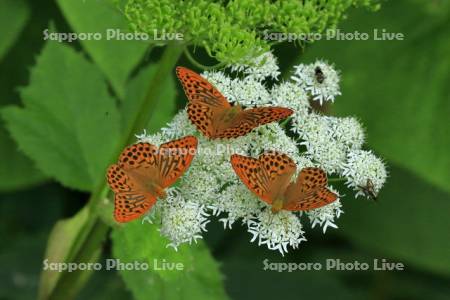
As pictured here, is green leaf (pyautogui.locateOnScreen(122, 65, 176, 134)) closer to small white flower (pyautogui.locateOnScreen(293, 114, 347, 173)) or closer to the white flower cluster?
the white flower cluster

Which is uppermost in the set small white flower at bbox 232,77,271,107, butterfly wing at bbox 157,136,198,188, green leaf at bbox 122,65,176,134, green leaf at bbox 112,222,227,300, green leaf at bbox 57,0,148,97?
green leaf at bbox 57,0,148,97

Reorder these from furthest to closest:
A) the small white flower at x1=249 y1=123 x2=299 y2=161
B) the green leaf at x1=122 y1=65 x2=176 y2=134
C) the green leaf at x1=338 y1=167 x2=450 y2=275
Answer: the green leaf at x1=338 y1=167 x2=450 y2=275
the green leaf at x1=122 y1=65 x2=176 y2=134
the small white flower at x1=249 y1=123 x2=299 y2=161

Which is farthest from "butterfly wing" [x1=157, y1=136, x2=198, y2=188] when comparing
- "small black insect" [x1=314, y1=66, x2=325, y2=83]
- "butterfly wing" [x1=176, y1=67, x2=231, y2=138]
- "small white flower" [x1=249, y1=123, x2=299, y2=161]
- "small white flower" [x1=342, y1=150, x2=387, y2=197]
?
"small black insect" [x1=314, y1=66, x2=325, y2=83]

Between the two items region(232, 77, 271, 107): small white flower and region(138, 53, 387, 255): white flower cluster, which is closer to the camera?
region(138, 53, 387, 255): white flower cluster

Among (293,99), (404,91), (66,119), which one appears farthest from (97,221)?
(404,91)

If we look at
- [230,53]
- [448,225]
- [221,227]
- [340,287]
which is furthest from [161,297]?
[448,225]

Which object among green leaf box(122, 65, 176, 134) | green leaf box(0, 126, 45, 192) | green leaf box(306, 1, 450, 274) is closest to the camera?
green leaf box(122, 65, 176, 134)

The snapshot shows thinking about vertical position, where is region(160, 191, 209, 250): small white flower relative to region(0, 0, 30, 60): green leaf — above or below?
below
